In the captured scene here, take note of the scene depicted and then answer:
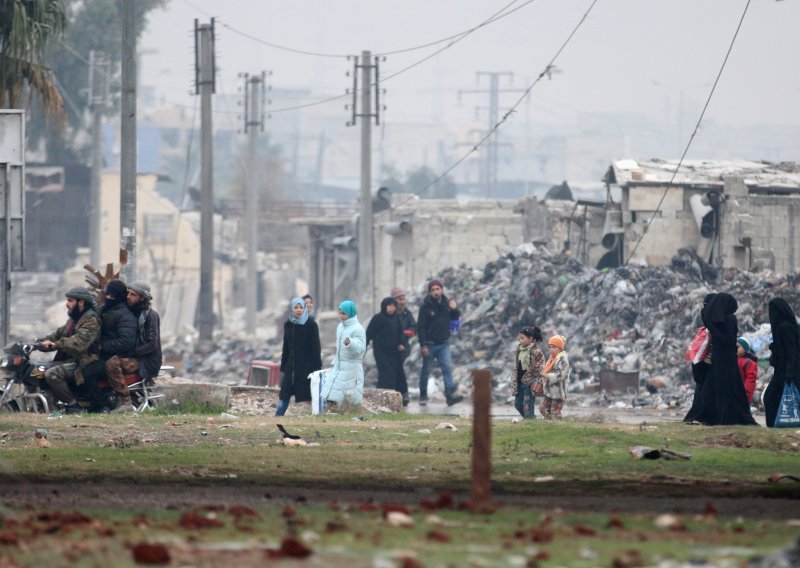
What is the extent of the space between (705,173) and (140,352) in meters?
23.0

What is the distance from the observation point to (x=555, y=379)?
16.9 m

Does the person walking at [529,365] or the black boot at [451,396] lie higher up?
the person walking at [529,365]

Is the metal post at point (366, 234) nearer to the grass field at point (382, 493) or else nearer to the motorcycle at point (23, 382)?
the motorcycle at point (23, 382)

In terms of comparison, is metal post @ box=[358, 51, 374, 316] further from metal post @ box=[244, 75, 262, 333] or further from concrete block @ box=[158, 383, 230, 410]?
concrete block @ box=[158, 383, 230, 410]

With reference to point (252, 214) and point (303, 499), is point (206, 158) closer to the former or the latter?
point (252, 214)

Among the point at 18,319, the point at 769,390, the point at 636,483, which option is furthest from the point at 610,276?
the point at 18,319

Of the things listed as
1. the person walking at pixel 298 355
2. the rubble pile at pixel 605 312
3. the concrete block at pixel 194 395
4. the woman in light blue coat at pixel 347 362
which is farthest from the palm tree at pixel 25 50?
the rubble pile at pixel 605 312

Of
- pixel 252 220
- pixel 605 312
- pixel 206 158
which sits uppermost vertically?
pixel 206 158

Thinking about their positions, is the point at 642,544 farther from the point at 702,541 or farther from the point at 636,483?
the point at 636,483

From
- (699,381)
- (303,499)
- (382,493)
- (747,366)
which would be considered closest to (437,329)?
(699,381)

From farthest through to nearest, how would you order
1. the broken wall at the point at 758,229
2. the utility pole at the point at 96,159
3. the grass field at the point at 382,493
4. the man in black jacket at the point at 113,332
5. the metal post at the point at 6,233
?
the utility pole at the point at 96,159 < the broken wall at the point at 758,229 < the metal post at the point at 6,233 < the man in black jacket at the point at 113,332 < the grass field at the point at 382,493

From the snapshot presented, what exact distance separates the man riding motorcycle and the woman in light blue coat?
2.88 m

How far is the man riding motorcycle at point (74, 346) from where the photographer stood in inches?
642

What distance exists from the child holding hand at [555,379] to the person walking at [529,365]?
0.76 ft
